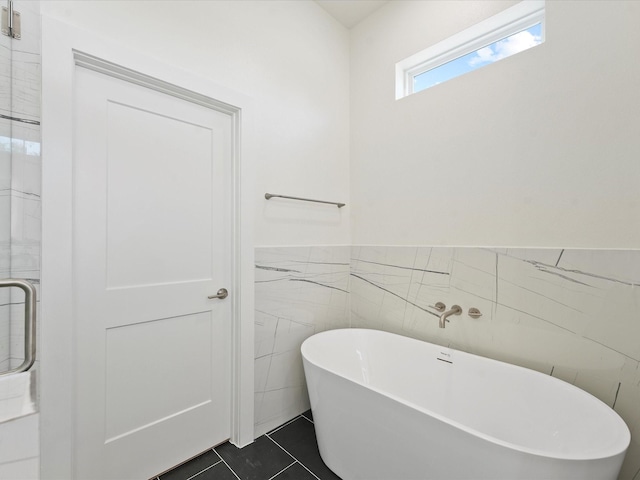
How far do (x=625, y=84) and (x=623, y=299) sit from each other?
956mm

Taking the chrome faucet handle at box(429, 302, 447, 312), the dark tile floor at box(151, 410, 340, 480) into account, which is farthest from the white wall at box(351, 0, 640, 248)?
the dark tile floor at box(151, 410, 340, 480)

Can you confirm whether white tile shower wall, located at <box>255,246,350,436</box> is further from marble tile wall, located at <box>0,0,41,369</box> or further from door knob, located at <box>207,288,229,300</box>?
marble tile wall, located at <box>0,0,41,369</box>

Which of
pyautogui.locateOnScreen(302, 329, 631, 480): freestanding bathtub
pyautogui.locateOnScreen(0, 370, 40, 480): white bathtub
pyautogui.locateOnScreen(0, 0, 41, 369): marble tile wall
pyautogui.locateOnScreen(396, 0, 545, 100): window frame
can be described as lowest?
pyautogui.locateOnScreen(302, 329, 631, 480): freestanding bathtub

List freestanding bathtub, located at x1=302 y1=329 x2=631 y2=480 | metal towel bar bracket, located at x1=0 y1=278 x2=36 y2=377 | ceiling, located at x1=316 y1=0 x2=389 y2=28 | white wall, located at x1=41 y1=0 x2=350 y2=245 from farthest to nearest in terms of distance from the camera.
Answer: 1. ceiling, located at x1=316 y1=0 x2=389 y2=28
2. white wall, located at x1=41 y1=0 x2=350 y2=245
3. freestanding bathtub, located at x1=302 y1=329 x2=631 y2=480
4. metal towel bar bracket, located at x1=0 y1=278 x2=36 y2=377

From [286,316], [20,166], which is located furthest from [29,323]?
[286,316]

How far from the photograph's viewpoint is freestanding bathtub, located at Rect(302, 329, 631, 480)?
1.00m

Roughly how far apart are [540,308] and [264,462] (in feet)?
5.49

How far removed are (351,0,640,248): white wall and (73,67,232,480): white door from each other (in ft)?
3.82

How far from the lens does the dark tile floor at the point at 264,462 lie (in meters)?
1.59

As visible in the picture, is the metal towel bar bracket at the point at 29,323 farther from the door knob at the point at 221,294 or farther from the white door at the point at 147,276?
the door knob at the point at 221,294

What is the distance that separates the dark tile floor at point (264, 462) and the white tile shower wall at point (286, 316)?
0.15 m

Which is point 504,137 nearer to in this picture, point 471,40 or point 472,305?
point 471,40

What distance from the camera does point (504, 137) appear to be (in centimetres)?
173

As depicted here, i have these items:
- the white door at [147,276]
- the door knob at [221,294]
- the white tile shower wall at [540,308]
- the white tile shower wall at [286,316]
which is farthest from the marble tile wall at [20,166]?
the white tile shower wall at [540,308]
